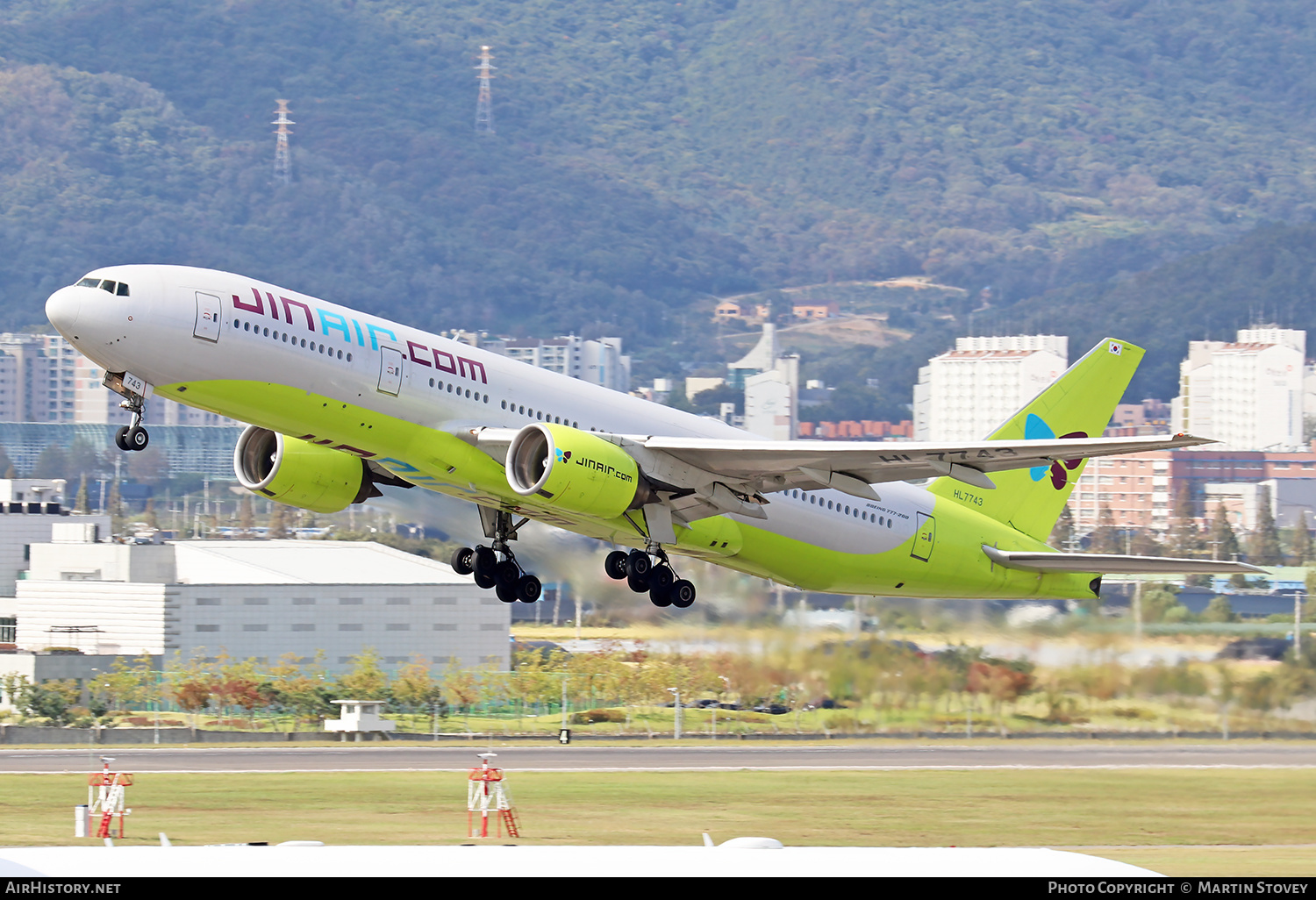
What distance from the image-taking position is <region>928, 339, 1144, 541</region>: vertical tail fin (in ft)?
128

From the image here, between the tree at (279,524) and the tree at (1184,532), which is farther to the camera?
the tree at (1184,532)

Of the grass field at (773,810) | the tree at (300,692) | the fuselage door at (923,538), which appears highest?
the fuselage door at (923,538)

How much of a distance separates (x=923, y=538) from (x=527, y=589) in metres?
8.19

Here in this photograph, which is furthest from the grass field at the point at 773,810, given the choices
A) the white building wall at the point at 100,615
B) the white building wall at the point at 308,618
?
the white building wall at the point at 100,615

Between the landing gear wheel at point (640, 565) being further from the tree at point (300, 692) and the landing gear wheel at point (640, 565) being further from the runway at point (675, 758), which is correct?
the tree at point (300, 692)

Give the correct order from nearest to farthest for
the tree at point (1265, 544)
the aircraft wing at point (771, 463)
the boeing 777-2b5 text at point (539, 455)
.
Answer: the boeing 777-2b5 text at point (539, 455)
the aircraft wing at point (771, 463)
the tree at point (1265, 544)

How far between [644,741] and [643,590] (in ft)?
93.8

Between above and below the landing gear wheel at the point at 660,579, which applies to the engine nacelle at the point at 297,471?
above

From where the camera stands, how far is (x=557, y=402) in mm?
31562

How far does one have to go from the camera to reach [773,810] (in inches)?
1736

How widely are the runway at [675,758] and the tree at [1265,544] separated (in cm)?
9909

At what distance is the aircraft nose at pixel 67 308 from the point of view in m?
27.1

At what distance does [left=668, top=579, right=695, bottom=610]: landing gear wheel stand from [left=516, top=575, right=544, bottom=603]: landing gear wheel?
2632 mm

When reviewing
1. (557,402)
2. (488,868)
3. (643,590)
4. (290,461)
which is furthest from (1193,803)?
(488,868)
